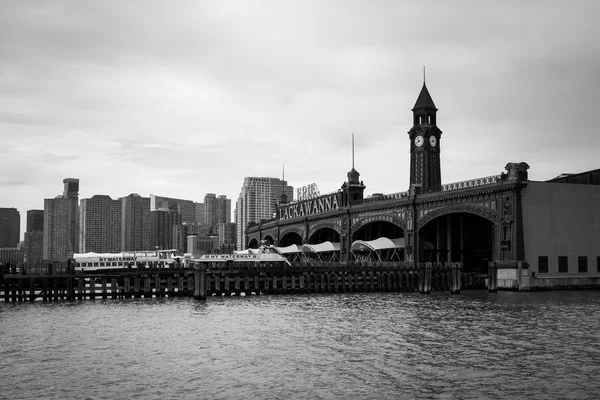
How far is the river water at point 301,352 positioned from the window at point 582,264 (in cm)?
2361

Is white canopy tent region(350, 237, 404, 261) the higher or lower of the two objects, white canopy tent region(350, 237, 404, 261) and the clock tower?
the lower

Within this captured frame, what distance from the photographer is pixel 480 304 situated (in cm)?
6869

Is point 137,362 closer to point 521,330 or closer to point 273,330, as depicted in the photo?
point 273,330

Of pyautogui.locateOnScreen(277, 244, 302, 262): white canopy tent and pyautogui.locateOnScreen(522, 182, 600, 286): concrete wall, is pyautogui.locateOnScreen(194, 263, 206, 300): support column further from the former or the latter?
pyautogui.locateOnScreen(277, 244, 302, 262): white canopy tent

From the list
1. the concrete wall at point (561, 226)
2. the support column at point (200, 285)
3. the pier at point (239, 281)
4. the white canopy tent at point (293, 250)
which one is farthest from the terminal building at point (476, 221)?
the support column at point (200, 285)

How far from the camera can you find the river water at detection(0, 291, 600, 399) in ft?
100

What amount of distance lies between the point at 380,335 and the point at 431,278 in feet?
144

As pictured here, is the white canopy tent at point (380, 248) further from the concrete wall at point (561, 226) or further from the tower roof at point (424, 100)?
the tower roof at point (424, 100)

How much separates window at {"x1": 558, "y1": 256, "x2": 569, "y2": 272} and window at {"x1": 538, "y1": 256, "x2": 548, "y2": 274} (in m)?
2.40

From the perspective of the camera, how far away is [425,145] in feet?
462

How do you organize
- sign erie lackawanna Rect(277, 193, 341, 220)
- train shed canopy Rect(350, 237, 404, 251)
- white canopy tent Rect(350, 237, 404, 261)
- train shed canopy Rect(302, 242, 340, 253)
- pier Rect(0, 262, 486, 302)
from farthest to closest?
sign erie lackawanna Rect(277, 193, 341, 220) < train shed canopy Rect(302, 242, 340, 253) < white canopy tent Rect(350, 237, 404, 261) < train shed canopy Rect(350, 237, 404, 251) < pier Rect(0, 262, 486, 302)

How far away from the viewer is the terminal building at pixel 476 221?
85125 mm

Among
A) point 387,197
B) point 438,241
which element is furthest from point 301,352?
point 387,197

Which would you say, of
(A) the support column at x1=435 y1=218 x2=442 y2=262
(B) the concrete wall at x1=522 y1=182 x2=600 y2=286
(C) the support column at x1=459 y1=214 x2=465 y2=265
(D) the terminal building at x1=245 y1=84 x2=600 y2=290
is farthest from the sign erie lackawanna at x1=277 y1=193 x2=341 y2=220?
(B) the concrete wall at x1=522 y1=182 x2=600 y2=286
